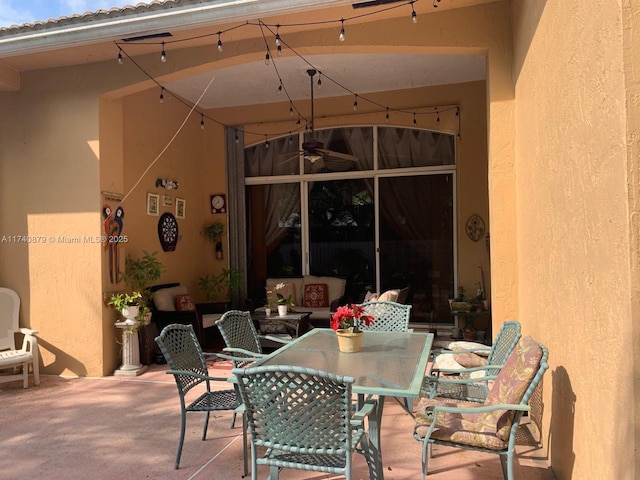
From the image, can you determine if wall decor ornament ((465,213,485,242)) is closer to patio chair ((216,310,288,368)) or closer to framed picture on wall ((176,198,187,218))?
patio chair ((216,310,288,368))

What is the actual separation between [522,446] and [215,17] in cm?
381

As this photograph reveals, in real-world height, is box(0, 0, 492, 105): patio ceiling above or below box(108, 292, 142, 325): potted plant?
above

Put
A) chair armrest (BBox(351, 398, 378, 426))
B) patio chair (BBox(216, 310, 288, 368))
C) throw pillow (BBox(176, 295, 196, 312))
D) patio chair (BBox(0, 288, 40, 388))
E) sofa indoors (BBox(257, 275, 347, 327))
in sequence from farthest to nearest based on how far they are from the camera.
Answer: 1. sofa indoors (BBox(257, 275, 347, 327))
2. throw pillow (BBox(176, 295, 196, 312))
3. patio chair (BBox(0, 288, 40, 388))
4. patio chair (BBox(216, 310, 288, 368))
5. chair armrest (BBox(351, 398, 378, 426))

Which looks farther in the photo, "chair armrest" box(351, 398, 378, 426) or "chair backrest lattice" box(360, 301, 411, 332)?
"chair backrest lattice" box(360, 301, 411, 332)

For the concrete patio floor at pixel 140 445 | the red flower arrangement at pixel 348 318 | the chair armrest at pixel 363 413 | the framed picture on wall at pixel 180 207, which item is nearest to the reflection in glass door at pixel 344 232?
the framed picture on wall at pixel 180 207

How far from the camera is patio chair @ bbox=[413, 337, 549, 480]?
2232 mm

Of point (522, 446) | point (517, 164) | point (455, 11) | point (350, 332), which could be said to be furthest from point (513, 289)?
point (455, 11)

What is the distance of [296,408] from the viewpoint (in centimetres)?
199

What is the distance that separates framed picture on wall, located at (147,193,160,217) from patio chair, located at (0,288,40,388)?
1793mm

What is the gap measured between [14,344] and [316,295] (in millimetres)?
3693

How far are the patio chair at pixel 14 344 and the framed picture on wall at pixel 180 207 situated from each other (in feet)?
7.79

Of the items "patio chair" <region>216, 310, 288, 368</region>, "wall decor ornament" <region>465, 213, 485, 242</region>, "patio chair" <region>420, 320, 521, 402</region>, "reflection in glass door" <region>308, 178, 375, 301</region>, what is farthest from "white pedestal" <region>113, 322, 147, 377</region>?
"wall decor ornament" <region>465, 213, 485, 242</region>

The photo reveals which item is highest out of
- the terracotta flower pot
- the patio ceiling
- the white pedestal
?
the patio ceiling

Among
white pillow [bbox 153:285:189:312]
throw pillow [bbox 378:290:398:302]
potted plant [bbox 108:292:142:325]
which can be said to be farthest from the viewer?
white pillow [bbox 153:285:189:312]
